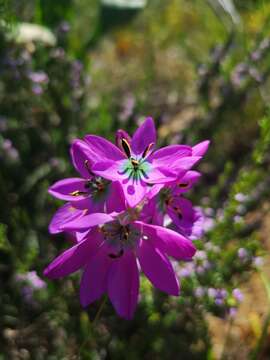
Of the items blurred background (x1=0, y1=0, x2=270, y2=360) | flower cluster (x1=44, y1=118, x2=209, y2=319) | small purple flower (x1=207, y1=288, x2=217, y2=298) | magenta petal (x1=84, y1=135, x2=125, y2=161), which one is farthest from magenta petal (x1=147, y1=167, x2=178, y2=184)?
small purple flower (x1=207, y1=288, x2=217, y2=298)

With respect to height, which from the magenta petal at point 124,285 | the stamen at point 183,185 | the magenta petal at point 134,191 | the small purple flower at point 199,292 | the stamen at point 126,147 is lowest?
the small purple flower at point 199,292

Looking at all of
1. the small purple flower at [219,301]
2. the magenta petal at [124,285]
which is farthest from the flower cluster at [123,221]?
the small purple flower at [219,301]

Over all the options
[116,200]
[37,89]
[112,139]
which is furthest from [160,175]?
[112,139]

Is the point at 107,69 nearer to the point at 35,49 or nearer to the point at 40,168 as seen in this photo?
the point at 35,49

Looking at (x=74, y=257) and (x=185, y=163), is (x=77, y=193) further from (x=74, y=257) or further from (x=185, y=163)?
(x=185, y=163)

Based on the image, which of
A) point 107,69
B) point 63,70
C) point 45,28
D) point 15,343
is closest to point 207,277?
point 15,343

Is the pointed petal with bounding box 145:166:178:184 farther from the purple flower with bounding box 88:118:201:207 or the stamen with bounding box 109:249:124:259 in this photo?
the stamen with bounding box 109:249:124:259

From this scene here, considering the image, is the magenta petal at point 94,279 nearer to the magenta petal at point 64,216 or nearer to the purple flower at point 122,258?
the purple flower at point 122,258
